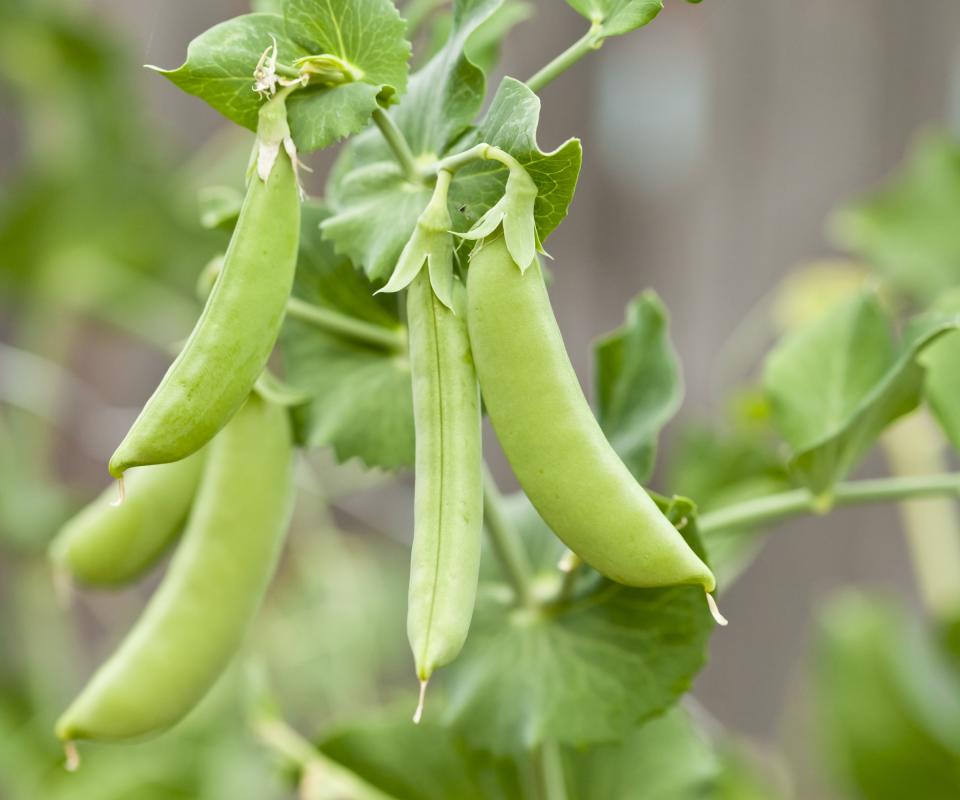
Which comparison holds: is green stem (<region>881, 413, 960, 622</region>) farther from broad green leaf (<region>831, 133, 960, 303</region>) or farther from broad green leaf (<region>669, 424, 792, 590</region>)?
broad green leaf (<region>669, 424, 792, 590</region>)

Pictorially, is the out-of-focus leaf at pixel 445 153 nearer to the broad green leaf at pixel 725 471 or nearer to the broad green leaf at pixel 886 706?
the broad green leaf at pixel 725 471

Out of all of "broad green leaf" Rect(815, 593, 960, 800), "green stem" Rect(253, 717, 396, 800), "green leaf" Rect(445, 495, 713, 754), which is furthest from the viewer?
"broad green leaf" Rect(815, 593, 960, 800)

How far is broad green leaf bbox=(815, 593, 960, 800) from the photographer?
765 mm

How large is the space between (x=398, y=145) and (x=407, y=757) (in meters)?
0.30

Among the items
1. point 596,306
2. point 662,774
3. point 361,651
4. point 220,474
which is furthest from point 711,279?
point 220,474

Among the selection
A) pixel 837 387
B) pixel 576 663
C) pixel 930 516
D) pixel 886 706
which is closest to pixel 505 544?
pixel 576 663

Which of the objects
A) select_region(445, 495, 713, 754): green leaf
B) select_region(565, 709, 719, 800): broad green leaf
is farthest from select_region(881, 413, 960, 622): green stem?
select_region(445, 495, 713, 754): green leaf

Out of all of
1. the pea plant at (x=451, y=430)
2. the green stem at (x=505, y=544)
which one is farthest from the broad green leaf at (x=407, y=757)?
the green stem at (x=505, y=544)

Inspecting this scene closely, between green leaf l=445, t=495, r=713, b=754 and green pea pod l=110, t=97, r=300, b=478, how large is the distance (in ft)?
0.55

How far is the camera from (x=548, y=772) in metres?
0.44

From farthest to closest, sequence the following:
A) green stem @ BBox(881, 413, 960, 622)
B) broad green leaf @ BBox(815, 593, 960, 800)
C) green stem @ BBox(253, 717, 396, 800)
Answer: green stem @ BBox(881, 413, 960, 622) < broad green leaf @ BBox(815, 593, 960, 800) < green stem @ BBox(253, 717, 396, 800)

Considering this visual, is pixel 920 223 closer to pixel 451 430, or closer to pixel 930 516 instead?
pixel 930 516

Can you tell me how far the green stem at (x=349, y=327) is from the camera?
410 millimetres

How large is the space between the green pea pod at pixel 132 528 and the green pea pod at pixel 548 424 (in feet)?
0.54
